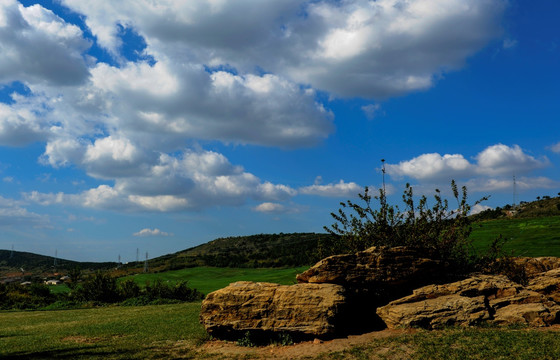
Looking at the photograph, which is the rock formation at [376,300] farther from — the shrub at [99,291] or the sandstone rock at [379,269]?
the shrub at [99,291]

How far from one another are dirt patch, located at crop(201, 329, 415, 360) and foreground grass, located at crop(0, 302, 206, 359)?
4.71 ft

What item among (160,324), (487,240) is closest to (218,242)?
(487,240)

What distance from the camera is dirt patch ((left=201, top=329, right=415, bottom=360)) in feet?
38.1

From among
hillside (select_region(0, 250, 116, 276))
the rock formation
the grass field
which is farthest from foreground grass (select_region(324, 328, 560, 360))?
hillside (select_region(0, 250, 116, 276))

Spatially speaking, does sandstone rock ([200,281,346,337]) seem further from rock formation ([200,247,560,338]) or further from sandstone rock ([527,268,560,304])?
sandstone rock ([527,268,560,304])

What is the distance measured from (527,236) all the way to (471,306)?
32654 mm

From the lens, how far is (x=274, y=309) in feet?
43.9

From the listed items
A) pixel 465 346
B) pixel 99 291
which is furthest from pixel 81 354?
pixel 99 291

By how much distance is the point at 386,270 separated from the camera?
1371cm

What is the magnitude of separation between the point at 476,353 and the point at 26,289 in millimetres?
49191

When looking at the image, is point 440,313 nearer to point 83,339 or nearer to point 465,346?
point 465,346

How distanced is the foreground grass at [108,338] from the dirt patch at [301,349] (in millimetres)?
1437

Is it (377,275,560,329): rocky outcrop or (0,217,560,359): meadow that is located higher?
(377,275,560,329): rocky outcrop

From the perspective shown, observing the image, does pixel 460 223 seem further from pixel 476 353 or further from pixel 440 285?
pixel 476 353
